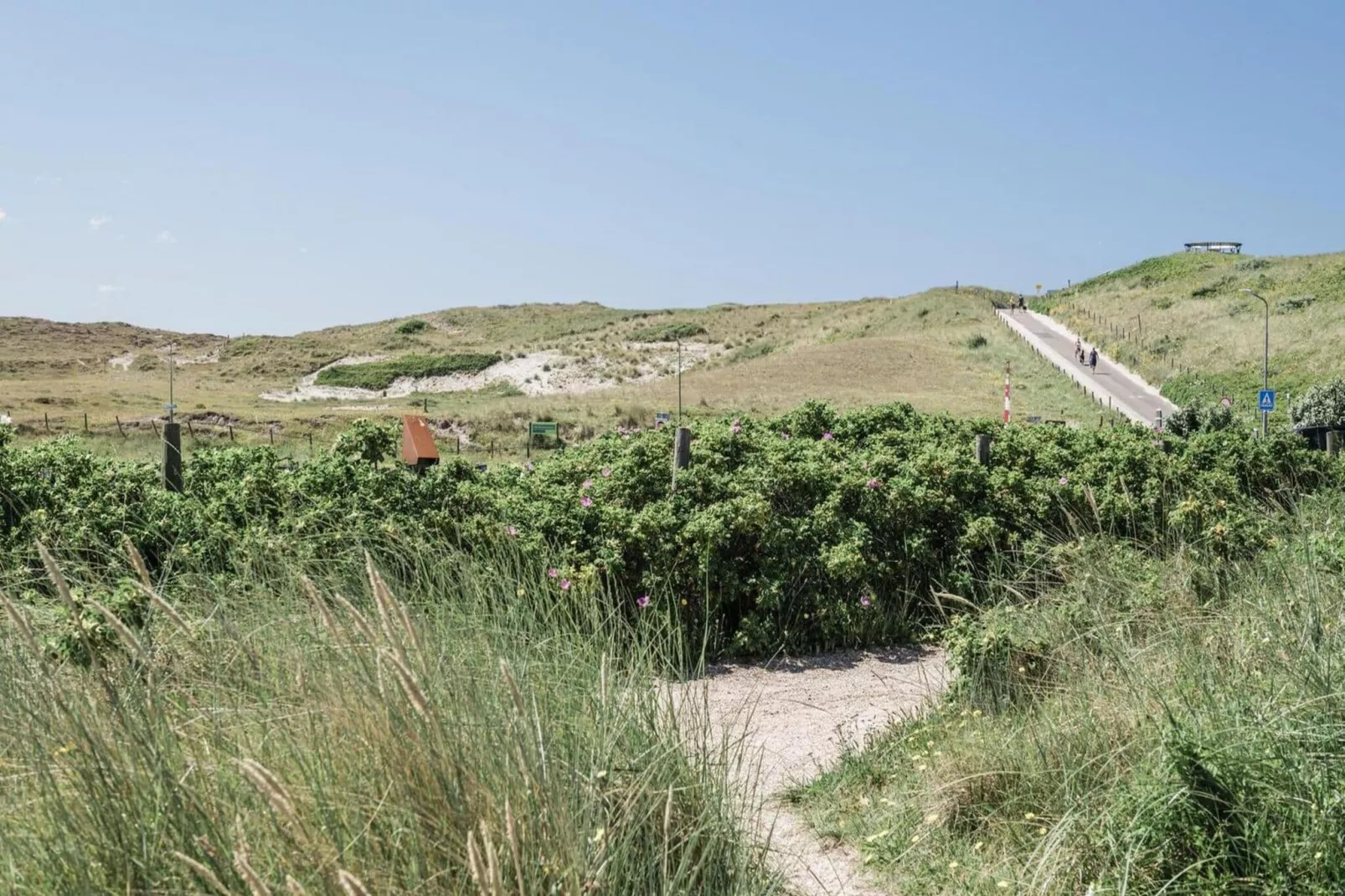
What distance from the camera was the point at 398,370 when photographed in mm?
64938

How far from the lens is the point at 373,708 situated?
2.61 m

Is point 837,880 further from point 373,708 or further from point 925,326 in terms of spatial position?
A: point 925,326

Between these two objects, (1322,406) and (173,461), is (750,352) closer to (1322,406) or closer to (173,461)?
(1322,406)

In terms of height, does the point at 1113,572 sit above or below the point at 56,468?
below

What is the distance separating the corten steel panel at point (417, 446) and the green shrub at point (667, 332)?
69453mm

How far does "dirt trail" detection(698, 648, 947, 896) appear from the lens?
4137mm

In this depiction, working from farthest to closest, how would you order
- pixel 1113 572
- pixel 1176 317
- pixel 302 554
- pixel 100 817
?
pixel 1176 317, pixel 1113 572, pixel 302 554, pixel 100 817

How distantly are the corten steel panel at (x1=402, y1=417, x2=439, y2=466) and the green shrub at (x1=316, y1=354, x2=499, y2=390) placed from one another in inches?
2164

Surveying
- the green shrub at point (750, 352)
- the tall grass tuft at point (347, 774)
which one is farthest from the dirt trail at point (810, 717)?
the green shrub at point (750, 352)

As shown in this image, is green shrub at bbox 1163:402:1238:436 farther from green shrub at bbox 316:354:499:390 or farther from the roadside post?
green shrub at bbox 316:354:499:390

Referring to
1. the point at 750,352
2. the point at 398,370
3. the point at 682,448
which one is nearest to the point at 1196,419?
the point at 682,448

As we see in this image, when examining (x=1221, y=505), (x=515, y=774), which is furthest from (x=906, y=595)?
(x=515, y=774)

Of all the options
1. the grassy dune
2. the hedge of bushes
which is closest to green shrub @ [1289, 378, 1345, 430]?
the grassy dune

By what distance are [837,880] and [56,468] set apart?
6.55 m
